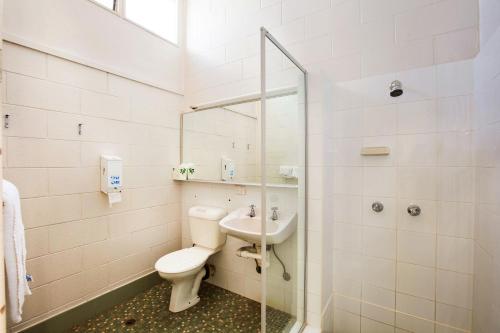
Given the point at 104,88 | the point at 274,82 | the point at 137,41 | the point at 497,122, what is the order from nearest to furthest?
1. the point at 497,122
2. the point at 274,82
3. the point at 104,88
4. the point at 137,41

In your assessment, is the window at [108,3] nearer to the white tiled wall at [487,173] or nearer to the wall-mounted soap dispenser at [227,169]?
the wall-mounted soap dispenser at [227,169]

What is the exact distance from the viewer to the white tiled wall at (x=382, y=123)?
4.46 ft

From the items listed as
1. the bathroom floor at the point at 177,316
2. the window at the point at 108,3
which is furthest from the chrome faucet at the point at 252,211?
the window at the point at 108,3

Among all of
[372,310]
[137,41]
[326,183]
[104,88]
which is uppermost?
[137,41]

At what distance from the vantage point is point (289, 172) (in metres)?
1.52

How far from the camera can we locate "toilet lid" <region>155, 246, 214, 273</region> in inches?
73.5

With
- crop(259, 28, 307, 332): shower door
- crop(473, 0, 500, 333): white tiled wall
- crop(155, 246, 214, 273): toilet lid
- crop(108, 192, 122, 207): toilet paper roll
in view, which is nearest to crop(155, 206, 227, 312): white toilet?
crop(155, 246, 214, 273): toilet lid

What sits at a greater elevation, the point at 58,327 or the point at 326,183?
the point at 326,183

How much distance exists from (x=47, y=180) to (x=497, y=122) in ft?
8.64

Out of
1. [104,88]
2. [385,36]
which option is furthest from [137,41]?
[385,36]

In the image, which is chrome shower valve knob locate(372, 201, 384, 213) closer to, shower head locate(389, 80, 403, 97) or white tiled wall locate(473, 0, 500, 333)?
white tiled wall locate(473, 0, 500, 333)

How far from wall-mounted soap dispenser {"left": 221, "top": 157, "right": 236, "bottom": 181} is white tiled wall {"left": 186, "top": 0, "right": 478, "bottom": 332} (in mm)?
837

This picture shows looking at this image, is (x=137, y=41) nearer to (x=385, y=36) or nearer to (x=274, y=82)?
(x=274, y=82)

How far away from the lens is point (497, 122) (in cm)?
110
